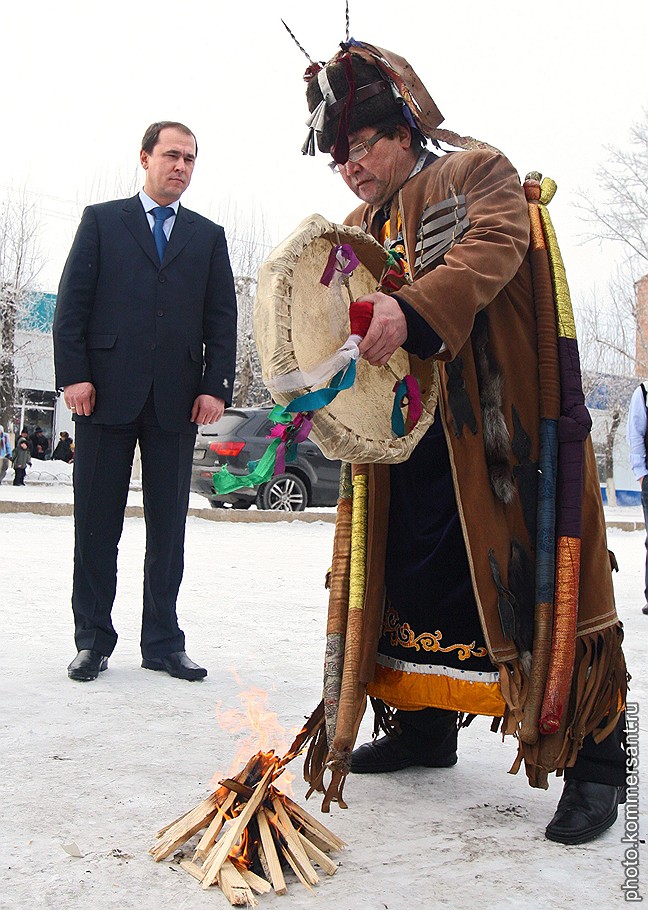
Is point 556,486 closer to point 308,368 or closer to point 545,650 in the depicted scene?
point 545,650

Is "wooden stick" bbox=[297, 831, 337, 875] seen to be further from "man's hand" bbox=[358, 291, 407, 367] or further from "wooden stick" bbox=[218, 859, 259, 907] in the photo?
"man's hand" bbox=[358, 291, 407, 367]

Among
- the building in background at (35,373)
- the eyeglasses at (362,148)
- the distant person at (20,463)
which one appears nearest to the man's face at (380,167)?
the eyeglasses at (362,148)

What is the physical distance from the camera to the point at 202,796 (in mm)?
2268

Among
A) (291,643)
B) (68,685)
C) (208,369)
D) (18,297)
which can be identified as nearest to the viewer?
(68,685)

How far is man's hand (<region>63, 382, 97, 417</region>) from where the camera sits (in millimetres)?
3586

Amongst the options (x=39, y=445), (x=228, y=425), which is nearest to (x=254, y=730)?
(x=228, y=425)

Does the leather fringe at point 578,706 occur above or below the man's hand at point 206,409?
below

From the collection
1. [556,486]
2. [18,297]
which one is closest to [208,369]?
[556,486]

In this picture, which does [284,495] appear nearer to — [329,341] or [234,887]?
[329,341]

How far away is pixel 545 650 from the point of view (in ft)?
7.14

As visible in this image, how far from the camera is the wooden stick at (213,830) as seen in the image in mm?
1863

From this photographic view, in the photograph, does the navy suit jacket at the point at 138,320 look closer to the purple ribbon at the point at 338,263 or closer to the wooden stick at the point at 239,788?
the purple ribbon at the point at 338,263

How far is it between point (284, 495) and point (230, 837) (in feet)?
35.0

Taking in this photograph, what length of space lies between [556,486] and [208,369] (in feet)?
6.34
